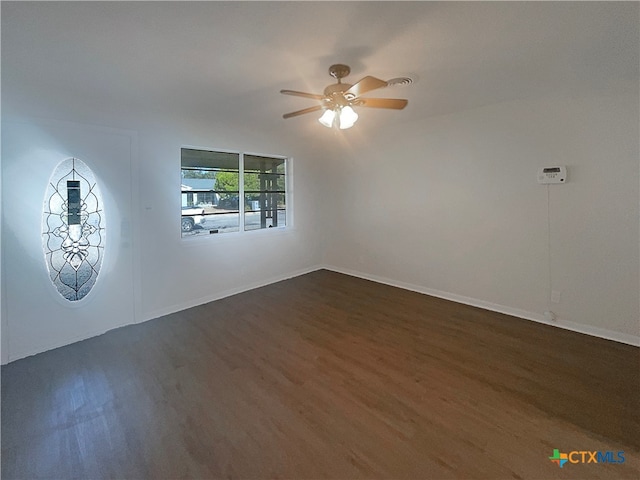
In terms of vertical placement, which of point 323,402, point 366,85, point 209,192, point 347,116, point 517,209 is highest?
point 366,85

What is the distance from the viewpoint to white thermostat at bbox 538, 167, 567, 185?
10.1ft

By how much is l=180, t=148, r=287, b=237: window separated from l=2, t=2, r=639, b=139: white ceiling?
1187 millimetres

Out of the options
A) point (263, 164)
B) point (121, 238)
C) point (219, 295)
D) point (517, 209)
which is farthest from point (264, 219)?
point (517, 209)

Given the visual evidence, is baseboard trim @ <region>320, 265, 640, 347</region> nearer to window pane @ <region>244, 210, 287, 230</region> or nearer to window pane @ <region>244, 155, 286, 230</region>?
window pane @ <region>244, 210, 287, 230</region>

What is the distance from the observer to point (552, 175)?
10.3ft

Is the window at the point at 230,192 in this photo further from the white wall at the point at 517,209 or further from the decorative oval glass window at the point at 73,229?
the white wall at the point at 517,209

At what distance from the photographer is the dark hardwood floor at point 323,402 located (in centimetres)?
165

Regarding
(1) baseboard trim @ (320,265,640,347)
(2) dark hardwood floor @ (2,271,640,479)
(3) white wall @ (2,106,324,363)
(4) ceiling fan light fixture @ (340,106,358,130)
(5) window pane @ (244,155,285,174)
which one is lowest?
(2) dark hardwood floor @ (2,271,640,479)

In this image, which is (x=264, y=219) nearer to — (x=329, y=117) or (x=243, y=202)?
(x=243, y=202)

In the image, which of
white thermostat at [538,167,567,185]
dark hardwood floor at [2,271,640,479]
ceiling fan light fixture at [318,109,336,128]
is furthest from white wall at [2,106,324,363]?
white thermostat at [538,167,567,185]

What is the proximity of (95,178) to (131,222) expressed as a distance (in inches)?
21.9

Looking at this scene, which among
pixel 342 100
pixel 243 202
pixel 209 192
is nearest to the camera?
pixel 342 100

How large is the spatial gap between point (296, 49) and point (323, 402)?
2.47 meters

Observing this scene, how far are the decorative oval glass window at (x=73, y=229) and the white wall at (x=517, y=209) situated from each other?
3.73m
